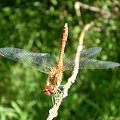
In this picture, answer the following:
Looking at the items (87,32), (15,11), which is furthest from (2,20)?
(87,32)

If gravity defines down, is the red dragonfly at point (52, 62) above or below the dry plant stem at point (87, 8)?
below

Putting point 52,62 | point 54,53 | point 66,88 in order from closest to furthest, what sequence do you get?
1. point 66,88
2. point 52,62
3. point 54,53

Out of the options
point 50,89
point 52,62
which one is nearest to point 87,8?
point 52,62

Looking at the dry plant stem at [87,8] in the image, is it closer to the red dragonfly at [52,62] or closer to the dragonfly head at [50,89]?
the red dragonfly at [52,62]

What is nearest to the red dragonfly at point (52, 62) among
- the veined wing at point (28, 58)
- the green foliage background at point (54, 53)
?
the veined wing at point (28, 58)

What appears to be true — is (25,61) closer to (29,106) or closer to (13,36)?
(29,106)

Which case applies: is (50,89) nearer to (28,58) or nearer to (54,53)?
(28,58)
